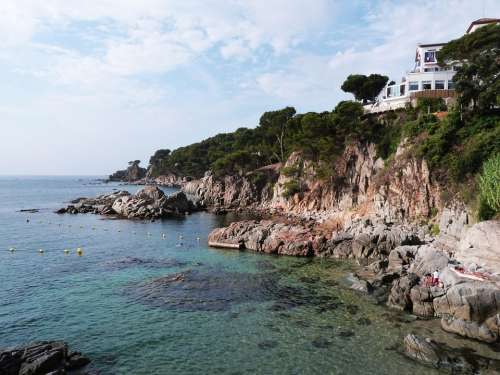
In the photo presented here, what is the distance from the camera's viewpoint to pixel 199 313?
80.9 feet

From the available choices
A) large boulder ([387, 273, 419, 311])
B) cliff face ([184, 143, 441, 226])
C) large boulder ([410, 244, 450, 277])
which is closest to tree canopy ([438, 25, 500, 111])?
cliff face ([184, 143, 441, 226])

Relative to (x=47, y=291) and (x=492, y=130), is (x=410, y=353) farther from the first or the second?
(x=492, y=130)

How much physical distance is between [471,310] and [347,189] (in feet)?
129

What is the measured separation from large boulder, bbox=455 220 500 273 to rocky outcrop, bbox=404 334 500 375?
8863mm

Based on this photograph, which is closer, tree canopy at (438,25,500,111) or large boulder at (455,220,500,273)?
large boulder at (455,220,500,273)

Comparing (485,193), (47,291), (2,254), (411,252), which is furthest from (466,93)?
(2,254)

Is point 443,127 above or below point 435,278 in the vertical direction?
above

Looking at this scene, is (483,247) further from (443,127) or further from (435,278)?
(443,127)

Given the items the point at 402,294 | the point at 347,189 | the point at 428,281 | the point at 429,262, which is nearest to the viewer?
the point at 402,294

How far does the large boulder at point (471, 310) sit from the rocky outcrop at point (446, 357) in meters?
1.89

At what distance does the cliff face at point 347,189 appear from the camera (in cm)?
4403

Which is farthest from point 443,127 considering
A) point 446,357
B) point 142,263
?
point 142,263

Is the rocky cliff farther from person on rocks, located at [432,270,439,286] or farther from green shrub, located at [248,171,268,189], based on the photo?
green shrub, located at [248,171,268,189]

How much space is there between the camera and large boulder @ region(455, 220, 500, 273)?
26.1m
